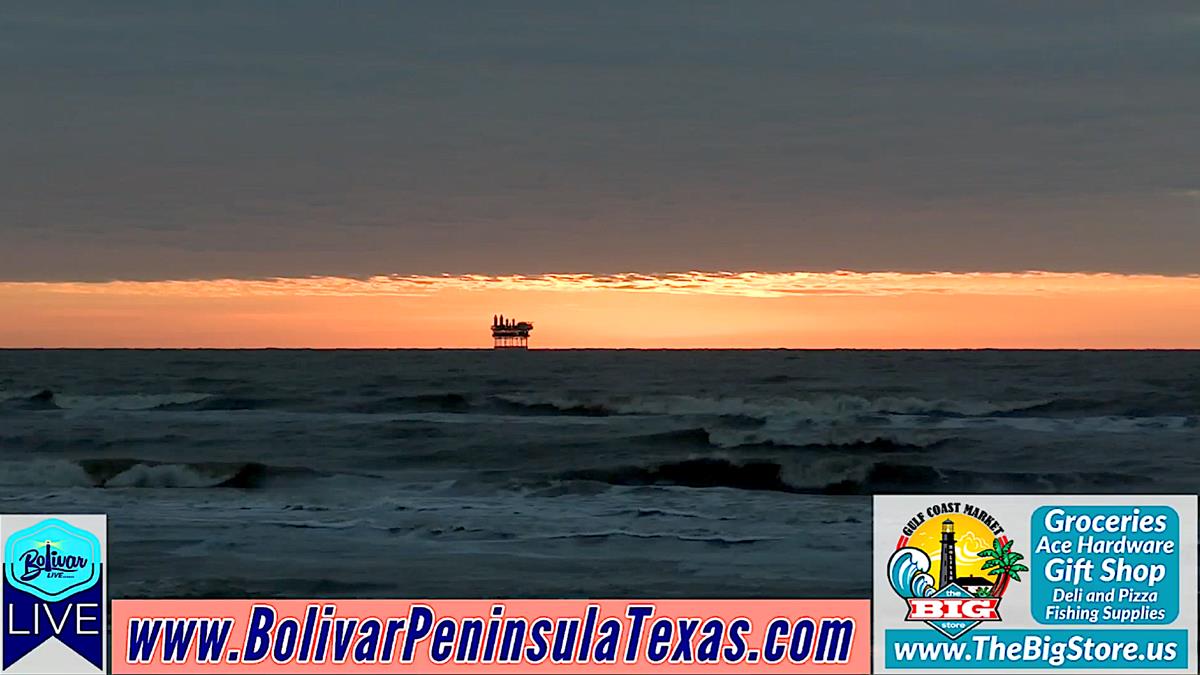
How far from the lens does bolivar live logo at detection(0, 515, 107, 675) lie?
1186cm

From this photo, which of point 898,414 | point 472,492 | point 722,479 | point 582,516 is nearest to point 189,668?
point 582,516

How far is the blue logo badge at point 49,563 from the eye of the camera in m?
12.5

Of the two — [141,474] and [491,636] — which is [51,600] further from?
[141,474]

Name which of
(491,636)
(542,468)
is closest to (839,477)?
(542,468)

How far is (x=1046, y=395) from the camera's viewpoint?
53.5m

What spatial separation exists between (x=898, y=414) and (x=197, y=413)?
2326cm

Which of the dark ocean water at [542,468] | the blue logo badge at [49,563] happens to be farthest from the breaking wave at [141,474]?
the blue logo badge at [49,563]

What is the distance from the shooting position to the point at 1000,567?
1198 centimetres

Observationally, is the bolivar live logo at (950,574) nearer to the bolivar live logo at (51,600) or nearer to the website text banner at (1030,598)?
the website text banner at (1030,598)

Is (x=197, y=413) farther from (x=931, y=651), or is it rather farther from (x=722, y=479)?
(x=931, y=651)

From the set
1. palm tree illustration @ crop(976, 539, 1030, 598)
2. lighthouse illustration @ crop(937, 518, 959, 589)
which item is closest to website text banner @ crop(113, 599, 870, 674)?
lighthouse illustration @ crop(937, 518, 959, 589)

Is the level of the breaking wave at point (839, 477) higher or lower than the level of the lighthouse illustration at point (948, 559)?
lower

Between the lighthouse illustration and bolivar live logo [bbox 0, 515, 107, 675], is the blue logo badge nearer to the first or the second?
bolivar live logo [bbox 0, 515, 107, 675]

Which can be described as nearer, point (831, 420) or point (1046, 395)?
point (831, 420)
